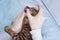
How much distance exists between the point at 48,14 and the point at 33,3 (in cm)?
23

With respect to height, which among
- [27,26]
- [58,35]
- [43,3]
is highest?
[43,3]

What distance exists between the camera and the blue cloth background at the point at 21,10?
104 centimetres

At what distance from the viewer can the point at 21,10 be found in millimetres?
1255

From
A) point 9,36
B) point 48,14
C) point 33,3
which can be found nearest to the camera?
point 9,36

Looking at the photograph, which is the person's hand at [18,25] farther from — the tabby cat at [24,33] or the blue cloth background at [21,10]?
the blue cloth background at [21,10]

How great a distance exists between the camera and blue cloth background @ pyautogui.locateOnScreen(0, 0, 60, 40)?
3.40ft

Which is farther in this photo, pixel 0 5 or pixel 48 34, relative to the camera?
pixel 0 5

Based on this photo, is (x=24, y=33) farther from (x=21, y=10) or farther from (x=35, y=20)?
(x=21, y=10)

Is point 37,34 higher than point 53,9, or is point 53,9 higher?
point 53,9

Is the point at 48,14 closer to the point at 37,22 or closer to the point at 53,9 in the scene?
the point at 53,9

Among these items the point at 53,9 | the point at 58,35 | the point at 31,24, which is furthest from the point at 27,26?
the point at 53,9

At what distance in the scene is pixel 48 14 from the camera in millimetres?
1251

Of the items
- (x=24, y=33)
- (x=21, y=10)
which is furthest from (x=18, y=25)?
(x=21, y=10)

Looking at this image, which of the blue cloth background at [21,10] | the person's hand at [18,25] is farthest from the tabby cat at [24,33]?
the blue cloth background at [21,10]
